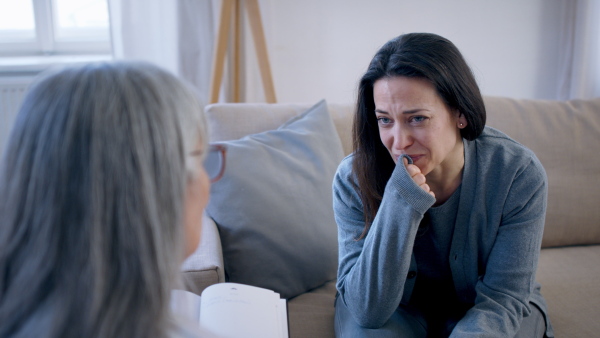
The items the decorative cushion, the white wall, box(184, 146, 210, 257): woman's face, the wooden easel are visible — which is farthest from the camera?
the white wall

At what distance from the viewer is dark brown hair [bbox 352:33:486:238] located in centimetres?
117

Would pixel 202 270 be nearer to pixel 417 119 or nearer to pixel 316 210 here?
pixel 316 210

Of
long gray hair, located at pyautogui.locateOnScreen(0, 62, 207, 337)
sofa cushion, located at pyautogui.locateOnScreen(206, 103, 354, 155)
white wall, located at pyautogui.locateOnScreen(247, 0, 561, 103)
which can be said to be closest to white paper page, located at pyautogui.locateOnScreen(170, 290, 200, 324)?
long gray hair, located at pyautogui.locateOnScreen(0, 62, 207, 337)

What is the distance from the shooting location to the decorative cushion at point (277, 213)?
1481 millimetres

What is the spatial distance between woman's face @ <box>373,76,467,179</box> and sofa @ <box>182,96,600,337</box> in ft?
1.38

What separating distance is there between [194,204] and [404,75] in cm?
69

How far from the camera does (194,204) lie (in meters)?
0.65

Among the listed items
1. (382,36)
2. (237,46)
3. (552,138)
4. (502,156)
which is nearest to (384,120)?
(502,156)

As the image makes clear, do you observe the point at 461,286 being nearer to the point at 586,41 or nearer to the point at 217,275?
the point at 217,275

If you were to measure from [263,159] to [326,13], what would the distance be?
1187mm

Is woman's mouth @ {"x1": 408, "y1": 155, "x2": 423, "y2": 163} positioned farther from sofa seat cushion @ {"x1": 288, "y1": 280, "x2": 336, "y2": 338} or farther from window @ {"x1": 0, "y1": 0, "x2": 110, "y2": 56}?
window @ {"x1": 0, "y1": 0, "x2": 110, "y2": 56}

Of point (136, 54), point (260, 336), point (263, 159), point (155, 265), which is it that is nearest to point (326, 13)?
point (136, 54)

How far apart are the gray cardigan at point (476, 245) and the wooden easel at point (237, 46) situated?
1.11 metres

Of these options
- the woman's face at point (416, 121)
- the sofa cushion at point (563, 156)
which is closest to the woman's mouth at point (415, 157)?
the woman's face at point (416, 121)
